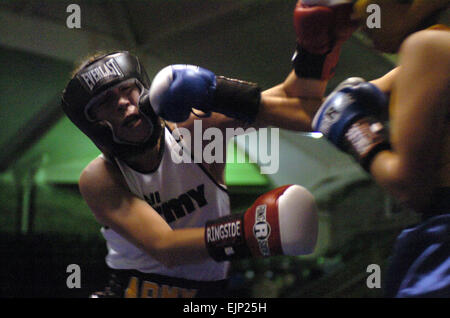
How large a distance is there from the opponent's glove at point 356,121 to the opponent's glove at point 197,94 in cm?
37

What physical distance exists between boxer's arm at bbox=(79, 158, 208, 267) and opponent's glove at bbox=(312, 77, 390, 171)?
1.87ft

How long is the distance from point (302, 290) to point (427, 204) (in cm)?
538

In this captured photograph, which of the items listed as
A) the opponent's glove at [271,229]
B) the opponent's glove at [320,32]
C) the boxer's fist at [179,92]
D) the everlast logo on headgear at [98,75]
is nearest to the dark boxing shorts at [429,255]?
the opponent's glove at [271,229]

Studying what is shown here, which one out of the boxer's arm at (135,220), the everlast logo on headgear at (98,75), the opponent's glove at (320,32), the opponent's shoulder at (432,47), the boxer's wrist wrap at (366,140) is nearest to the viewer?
the opponent's shoulder at (432,47)

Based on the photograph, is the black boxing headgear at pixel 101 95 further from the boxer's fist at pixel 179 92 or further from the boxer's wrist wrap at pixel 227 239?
the boxer's wrist wrap at pixel 227 239

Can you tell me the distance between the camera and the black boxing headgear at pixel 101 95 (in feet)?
5.52

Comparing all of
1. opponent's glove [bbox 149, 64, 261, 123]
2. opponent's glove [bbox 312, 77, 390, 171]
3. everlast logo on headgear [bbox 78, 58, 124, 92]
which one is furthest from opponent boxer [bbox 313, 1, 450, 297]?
everlast logo on headgear [bbox 78, 58, 124, 92]

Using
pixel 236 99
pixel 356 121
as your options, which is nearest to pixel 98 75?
pixel 236 99

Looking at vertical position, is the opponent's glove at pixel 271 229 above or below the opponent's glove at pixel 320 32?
below

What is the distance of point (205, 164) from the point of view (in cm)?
180

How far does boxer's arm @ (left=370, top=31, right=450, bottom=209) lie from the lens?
927 mm

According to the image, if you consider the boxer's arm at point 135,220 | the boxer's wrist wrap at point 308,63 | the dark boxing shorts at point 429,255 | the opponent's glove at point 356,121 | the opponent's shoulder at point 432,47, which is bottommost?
the dark boxing shorts at point 429,255

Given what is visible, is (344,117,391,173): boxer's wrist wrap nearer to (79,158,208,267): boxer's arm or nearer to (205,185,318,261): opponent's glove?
(205,185,318,261): opponent's glove

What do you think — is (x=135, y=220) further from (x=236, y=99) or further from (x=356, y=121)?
(x=356, y=121)
